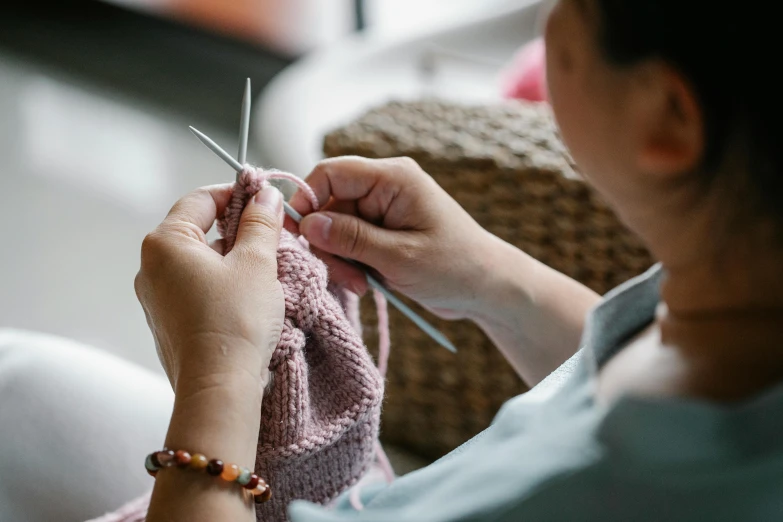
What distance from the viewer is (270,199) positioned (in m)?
0.67

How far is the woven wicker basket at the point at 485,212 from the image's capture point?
1073 mm

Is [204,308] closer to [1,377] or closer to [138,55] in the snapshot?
[1,377]

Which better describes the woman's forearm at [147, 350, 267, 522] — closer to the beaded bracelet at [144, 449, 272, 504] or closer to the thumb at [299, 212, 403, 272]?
the beaded bracelet at [144, 449, 272, 504]

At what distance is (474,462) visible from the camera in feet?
1.57

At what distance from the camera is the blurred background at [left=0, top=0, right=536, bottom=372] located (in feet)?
5.78

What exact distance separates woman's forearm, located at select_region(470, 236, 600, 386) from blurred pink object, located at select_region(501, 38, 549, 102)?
866 millimetres

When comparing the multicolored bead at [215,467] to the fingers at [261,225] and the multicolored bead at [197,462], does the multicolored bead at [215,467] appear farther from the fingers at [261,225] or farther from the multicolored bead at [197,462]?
the fingers at [261,225]

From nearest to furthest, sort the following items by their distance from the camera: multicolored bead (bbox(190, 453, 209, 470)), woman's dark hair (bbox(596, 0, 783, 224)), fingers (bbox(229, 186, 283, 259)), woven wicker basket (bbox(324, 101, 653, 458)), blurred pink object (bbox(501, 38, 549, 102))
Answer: woman's dark hair (bbox(596, 0, 783, 224)) < multicolored bead (bbox(190, 453, 209, 470)) < fingers (bbox(229, 186, 283, 259)) < woven wicker basket (bbox(324, 101, 653, 458)) < blurred pink object (bbox(501, 38, 549, 102))

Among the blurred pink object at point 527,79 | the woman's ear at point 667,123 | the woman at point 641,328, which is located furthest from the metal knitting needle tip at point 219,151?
the blurred pink object at point 527,79

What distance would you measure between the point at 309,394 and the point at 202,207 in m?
0.17

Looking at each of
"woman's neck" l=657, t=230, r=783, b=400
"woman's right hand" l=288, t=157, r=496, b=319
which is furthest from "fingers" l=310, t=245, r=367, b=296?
"woman's neck" l=657, t=230, r=783, b=400

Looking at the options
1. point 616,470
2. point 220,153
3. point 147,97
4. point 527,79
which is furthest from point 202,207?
point 147,97

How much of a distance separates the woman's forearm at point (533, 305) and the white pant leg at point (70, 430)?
33cm

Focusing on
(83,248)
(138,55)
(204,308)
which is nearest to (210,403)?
(204,308)
